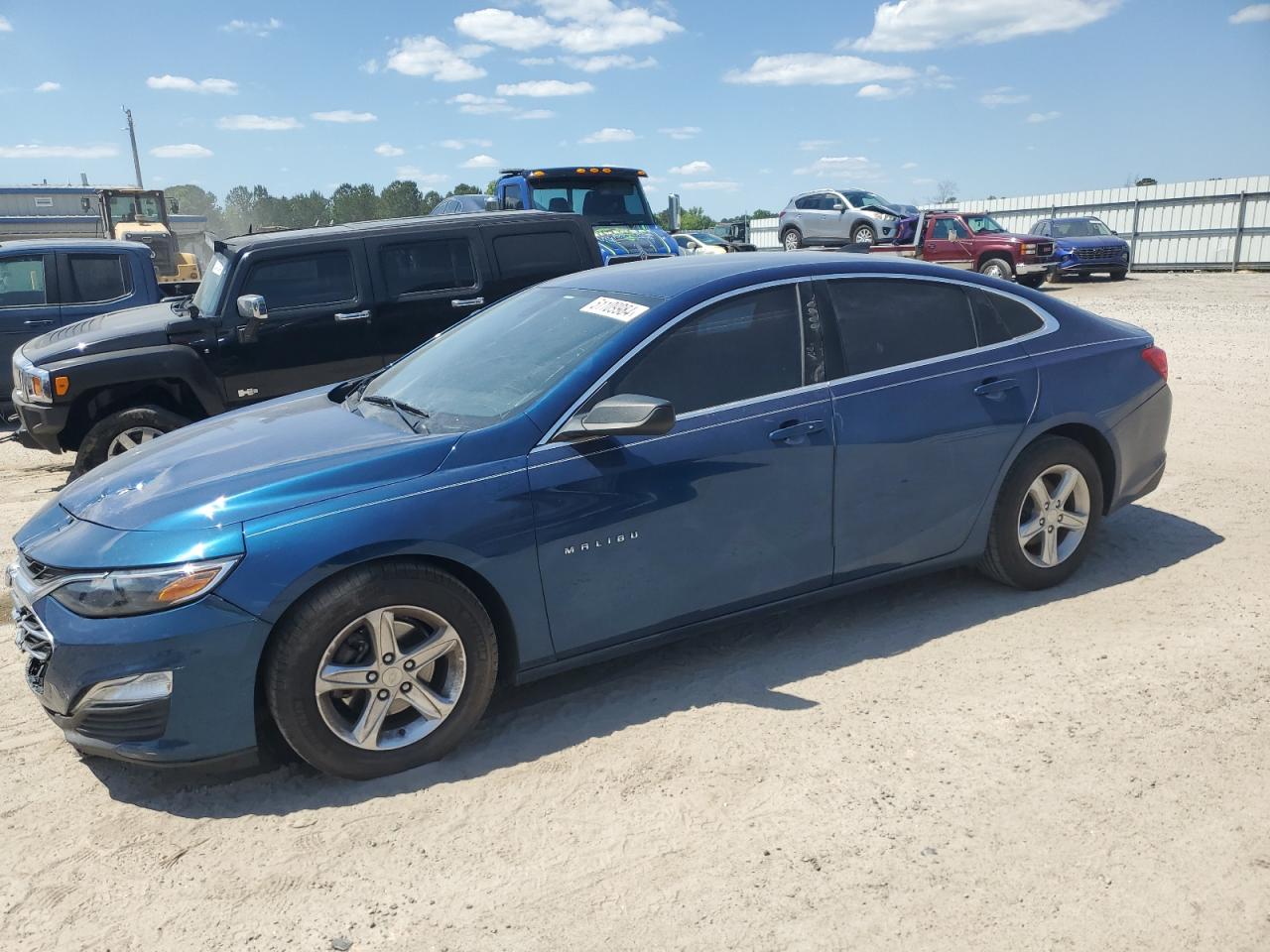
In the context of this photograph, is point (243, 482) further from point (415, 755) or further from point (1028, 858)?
point (1028, 858)

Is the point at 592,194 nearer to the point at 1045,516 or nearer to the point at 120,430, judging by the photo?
the point at 120,430

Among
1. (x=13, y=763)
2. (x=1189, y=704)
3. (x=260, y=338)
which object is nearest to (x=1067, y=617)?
(x=1189, y=704)

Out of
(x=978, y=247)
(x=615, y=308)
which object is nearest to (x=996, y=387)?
(x=615, y=308)

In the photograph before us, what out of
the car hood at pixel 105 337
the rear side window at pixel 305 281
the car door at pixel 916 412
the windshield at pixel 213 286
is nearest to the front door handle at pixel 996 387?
the car door at pixel 916 412

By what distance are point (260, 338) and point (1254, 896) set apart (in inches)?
270

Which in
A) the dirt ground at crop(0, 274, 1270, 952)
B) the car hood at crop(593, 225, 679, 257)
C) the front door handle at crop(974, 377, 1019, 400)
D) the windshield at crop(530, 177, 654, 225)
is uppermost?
the windshield at crop(530, 177, 654, 225)

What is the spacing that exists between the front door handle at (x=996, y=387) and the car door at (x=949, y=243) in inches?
773

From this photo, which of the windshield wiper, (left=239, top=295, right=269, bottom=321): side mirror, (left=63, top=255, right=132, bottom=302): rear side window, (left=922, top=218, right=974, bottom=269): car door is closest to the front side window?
(left=63, top=255, right=132, bottom=302): rear side window

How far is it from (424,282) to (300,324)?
1.02 m

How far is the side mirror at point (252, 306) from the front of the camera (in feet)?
22.6

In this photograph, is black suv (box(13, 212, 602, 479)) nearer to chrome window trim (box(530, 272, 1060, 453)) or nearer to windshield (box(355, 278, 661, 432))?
windshield (box(355, 278, 661, 432))

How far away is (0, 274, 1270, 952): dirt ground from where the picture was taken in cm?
269

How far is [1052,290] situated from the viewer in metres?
24.0

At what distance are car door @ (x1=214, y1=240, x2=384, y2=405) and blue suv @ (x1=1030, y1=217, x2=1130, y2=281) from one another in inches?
789
